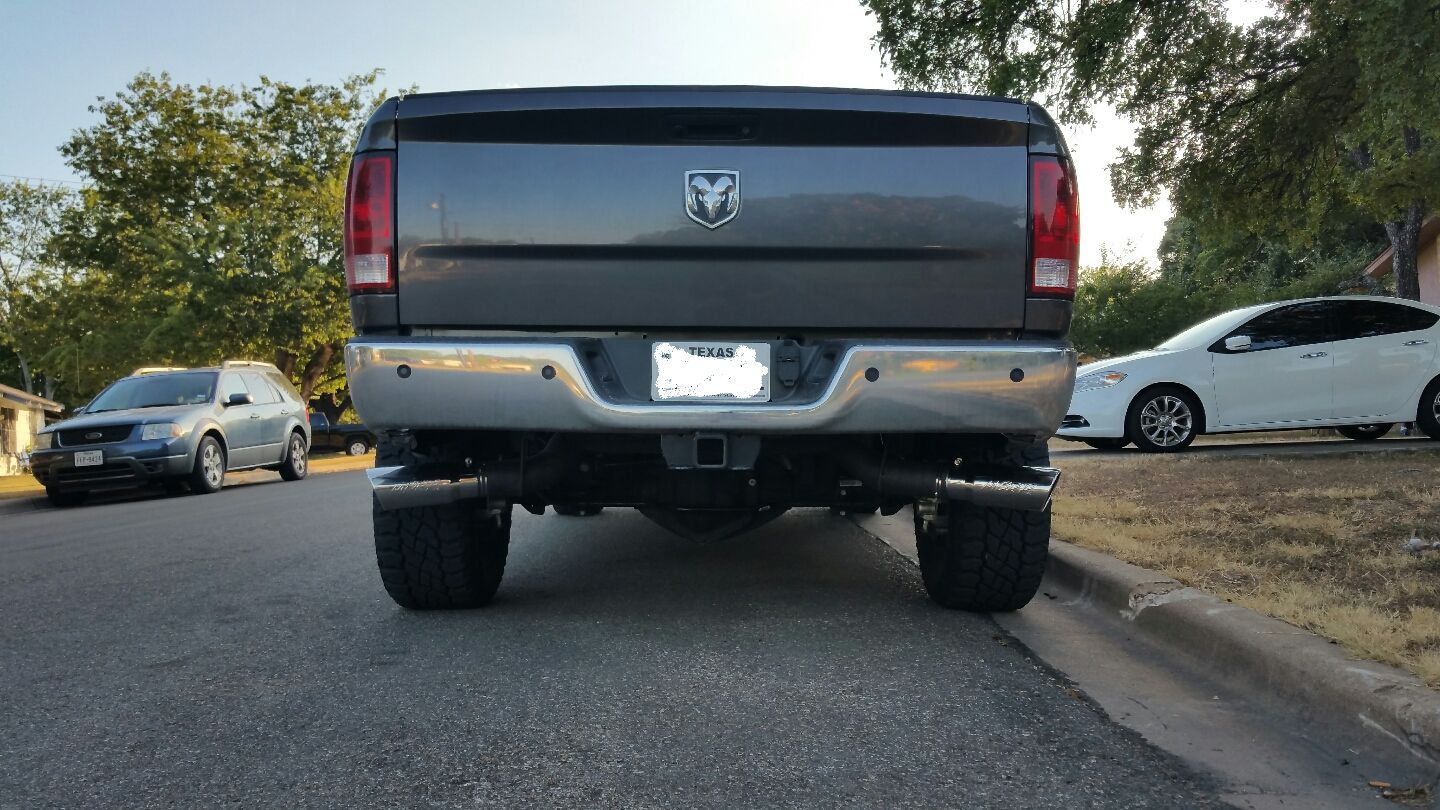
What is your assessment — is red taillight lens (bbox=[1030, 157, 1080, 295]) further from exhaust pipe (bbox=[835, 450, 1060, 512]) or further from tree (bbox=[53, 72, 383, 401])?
tree (bbox=[53, 72, 383, 401])

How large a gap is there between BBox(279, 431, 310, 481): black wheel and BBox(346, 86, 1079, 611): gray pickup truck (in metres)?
13.0

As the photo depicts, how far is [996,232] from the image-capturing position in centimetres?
370

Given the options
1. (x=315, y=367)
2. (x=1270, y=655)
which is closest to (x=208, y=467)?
(x=1270, y=655)

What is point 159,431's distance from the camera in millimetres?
12750

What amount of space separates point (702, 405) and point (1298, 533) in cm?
339

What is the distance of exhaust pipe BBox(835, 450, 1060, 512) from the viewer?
384cm

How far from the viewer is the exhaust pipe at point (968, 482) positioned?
12.6ft

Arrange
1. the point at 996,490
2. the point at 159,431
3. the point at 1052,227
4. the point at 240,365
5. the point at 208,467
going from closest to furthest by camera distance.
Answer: the point at 1052,227 < the point at 996,490 < the point at 159,431 < the point at 208,467 < the point at 240,365

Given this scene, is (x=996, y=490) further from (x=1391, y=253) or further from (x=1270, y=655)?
(x=1391, y=253)

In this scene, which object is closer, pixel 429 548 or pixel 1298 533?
pixel 429 548

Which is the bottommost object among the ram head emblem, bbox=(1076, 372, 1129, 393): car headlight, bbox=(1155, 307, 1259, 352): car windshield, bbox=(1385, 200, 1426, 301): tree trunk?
bbox=(1076, 372, 1129, 393): car headlight

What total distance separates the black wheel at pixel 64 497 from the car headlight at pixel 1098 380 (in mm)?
10834

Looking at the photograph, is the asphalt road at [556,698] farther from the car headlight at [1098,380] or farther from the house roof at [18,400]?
the house roof at [18,400]

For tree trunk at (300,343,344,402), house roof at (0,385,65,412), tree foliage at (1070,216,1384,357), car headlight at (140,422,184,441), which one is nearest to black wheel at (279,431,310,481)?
car headlight at (140,422,184,441)
